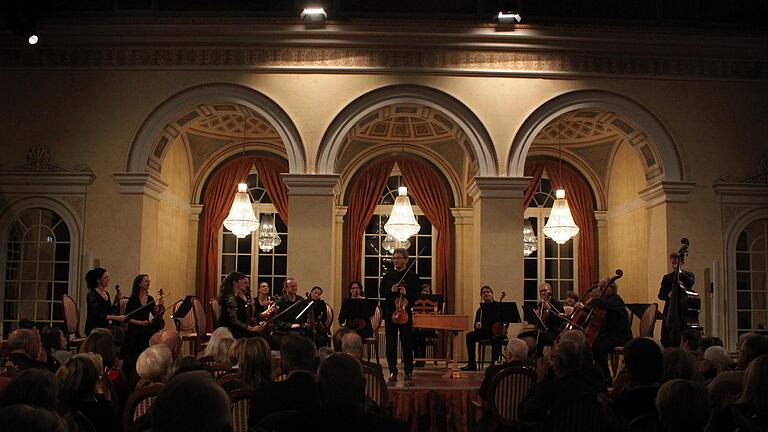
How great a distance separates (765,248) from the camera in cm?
1139

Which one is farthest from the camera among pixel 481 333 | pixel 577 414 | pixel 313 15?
pixel 481 333

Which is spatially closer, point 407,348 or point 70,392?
point 70,392

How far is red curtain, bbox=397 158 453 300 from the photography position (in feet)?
47.8

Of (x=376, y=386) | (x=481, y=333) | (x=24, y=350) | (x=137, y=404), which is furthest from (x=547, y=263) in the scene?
(x=137, y=404)

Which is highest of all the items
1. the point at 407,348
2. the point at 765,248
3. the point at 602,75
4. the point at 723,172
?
the point at 602,75

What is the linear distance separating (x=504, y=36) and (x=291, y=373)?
27.4 feet

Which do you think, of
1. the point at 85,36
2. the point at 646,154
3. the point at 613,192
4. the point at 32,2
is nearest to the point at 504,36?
the point at 646,154

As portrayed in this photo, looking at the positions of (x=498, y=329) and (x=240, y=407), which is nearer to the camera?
(x=240, y=407)

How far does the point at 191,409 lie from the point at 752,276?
11.0 metres

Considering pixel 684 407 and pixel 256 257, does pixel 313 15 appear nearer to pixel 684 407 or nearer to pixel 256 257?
pixel 256 257

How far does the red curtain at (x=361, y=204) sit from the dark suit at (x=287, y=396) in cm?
1081

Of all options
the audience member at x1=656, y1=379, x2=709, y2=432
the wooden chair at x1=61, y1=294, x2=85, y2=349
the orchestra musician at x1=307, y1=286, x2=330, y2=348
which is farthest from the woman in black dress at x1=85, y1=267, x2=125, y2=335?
the audience member at x1=656, y1=379, x2=709, y2=432

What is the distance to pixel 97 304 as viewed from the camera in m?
8.68

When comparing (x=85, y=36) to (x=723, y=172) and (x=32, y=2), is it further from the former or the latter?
(x=723, y=172)
